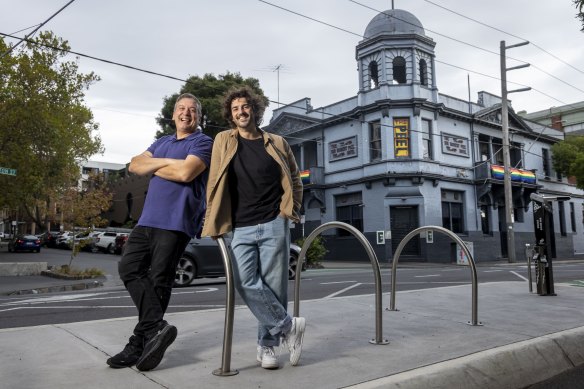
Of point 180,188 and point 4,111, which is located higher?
point 4,111

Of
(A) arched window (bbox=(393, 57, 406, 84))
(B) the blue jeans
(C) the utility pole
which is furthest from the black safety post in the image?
(A) arched window (bbox=(393, 57, 406, 84))

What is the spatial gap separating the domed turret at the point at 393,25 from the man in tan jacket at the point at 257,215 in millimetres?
25961

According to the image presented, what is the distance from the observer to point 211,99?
33719 millimetres

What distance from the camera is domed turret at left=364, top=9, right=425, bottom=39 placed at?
91.2ft

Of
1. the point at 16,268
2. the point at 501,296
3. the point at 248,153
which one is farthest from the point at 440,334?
the point at 16,268

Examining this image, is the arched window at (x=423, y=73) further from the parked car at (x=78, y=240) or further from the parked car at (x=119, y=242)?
the parked car at (x=119, y=242)

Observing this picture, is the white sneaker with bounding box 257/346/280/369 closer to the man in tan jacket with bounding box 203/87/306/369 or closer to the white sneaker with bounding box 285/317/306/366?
the man in tan jacket with bounding box 203/87/306/369

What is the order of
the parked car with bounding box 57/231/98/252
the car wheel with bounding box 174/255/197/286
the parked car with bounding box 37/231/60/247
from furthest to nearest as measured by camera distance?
the parked car with bounding box 37/231/60/247
the parked car with bounding box 57/231/98/252
the car wheel with bounding box 174/255/197/286

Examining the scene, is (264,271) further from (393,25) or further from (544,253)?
(393,25)

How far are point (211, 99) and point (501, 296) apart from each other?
93.2ft

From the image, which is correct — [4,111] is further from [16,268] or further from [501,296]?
[501,296]

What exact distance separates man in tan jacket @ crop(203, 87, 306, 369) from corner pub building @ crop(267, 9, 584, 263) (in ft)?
69.0

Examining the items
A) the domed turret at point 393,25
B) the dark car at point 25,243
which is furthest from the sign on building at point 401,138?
the dark car at point 25,243

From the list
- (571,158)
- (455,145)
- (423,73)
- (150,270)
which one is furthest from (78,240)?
(571,158)
